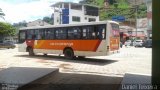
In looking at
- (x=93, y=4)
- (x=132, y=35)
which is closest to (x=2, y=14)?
(x=93, y=4)

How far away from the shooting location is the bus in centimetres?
1694

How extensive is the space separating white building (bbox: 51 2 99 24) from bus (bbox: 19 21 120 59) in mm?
38044

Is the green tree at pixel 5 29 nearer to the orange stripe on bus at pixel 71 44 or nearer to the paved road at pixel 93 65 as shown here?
the orange stripe on bus at pixel 71 44

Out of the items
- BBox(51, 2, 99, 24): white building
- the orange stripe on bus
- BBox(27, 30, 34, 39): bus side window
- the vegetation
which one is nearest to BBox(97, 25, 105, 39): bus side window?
the orange stripe on bus

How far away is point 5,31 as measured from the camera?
64.6 m

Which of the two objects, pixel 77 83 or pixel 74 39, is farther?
pixel 74 39

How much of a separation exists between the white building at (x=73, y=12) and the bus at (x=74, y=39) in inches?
1498

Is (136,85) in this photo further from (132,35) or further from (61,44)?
(132,35)

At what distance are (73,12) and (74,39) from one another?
49210mm

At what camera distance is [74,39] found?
18.9 meters

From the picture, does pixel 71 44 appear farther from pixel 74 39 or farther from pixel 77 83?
pixel 77 83

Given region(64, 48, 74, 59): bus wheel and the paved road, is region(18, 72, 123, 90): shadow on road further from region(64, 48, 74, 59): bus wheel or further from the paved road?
region(64, 48, 74, 59): bus wheel

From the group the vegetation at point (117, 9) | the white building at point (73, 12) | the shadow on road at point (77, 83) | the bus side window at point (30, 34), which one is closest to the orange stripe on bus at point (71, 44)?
the bus side window at point (30, 34)

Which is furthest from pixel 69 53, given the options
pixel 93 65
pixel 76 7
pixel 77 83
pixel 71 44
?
pixel 76 7
